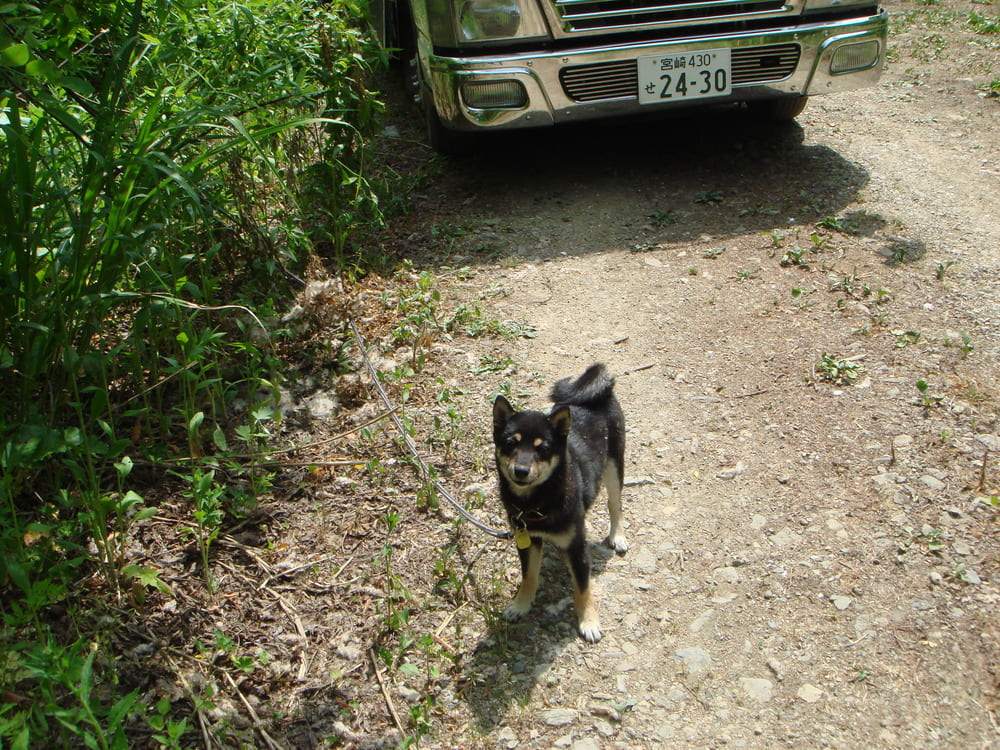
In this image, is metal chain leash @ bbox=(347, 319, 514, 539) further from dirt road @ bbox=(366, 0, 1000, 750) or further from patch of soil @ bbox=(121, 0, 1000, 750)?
dirt road @ bbox=(366, 0, 1000, 750)

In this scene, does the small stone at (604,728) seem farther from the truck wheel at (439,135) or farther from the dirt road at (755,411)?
the truck wheel at (439,135)

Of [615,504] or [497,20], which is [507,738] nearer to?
[615,504]

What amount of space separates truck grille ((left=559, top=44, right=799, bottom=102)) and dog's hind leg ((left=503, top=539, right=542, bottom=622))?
322 cm

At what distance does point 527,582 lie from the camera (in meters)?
3.27

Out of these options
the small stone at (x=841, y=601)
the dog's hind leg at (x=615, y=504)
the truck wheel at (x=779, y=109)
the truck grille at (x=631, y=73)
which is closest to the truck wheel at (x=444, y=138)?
the truck grille at (x=631, y=73)

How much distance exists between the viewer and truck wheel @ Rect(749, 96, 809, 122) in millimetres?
6520

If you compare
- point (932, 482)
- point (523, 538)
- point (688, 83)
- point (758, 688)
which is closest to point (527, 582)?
point (523, 538)

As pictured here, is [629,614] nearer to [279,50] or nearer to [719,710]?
[719,710]

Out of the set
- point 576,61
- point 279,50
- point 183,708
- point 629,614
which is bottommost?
point 629,614

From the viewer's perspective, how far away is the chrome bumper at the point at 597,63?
17.5ft

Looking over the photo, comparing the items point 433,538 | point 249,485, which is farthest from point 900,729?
point 249,485

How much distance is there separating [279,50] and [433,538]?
8.09 feet

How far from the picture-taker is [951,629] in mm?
2980

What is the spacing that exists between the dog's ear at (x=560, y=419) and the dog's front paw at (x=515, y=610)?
68 cm
